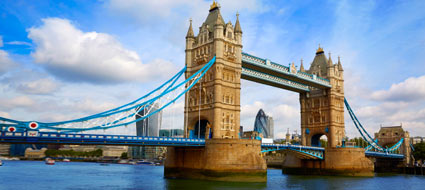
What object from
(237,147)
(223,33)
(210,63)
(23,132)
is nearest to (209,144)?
(237,147)

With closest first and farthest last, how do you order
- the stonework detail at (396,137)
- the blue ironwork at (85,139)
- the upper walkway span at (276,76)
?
1. the blue ironwork at (85,139)
2. the upper walkway span at (276,76)
3. the stonework detail at (396,137)

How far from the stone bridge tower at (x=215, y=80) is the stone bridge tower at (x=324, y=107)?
23903mm

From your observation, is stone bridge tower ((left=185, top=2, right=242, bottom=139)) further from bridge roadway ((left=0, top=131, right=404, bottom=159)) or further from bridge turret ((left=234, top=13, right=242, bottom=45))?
bridge roadway ((left=0, top=131, right=404, bottom=159))

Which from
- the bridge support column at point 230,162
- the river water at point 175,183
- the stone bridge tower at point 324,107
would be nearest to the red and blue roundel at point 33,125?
the river water at point 175,183

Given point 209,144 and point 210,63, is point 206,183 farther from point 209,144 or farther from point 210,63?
point 210,63

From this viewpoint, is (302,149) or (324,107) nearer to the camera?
(302,149)

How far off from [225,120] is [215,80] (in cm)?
506

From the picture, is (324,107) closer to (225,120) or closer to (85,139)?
(225,120)

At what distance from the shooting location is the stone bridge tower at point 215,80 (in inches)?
1736

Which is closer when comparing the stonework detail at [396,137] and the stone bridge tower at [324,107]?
the stone bridge tower at [324,107]

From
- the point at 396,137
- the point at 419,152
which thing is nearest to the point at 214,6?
the point at 396,137

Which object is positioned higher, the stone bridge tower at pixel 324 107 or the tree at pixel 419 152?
the stone bridge tower at pixel 324 107

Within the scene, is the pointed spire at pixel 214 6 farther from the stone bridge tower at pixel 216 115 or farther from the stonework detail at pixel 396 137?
the stonework detail at pixel 396 137

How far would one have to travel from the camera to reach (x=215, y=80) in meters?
44.2
